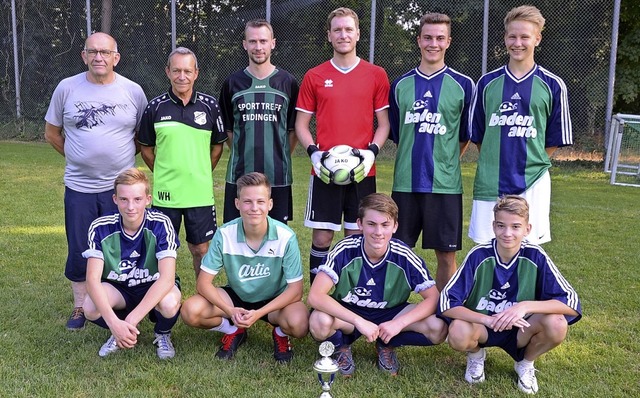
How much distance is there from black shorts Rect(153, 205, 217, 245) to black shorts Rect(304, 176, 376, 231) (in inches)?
25.0

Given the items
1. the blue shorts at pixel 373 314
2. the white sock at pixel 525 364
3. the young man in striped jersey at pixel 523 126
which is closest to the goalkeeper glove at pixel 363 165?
the young man in striped jersey at pixel 523 126

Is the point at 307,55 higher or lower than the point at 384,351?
higher

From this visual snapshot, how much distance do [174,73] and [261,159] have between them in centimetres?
75

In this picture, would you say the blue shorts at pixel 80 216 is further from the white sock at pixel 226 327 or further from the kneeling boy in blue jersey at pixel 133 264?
the white sock at pixel 226 327

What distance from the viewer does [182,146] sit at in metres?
3.61

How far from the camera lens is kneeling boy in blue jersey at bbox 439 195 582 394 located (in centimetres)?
271

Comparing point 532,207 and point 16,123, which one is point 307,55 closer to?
point 16,123

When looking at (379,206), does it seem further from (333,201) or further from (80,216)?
(80,216)

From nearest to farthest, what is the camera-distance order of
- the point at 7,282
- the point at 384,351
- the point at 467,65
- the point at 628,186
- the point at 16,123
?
the point at 384,351
the point at 7,282
the point at 628,186
the point at 467,65
the point at 16,123

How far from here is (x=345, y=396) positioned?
2697 millimetres

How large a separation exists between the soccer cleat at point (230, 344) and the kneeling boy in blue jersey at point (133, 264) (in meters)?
0.27

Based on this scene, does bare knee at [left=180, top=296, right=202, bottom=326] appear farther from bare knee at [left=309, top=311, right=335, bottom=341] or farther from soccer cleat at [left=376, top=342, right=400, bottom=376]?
soccer cleat at [left=376, top=342, right=400, bottom=376]

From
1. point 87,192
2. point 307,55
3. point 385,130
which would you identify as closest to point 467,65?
point 307,55

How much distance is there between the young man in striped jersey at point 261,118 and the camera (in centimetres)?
377
